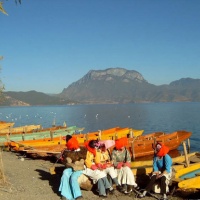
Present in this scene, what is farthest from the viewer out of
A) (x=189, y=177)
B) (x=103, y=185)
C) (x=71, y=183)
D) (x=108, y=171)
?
(x=189, y=177)

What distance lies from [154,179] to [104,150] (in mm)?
2220

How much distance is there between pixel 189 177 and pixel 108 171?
3964mm

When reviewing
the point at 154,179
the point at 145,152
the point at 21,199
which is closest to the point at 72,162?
the point at 21,199

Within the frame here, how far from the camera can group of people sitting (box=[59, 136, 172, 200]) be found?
10531mm

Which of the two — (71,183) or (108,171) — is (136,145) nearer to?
(108,171)

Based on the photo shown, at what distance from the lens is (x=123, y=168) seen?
36.8 feet

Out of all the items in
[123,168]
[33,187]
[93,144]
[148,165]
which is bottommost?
[33,187]

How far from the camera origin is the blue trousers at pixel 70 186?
1029 cm

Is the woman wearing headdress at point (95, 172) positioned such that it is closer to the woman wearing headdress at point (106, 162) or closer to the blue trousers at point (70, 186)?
the woman wearing headdress at point (106, 162)

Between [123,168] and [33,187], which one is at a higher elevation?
[123,168]

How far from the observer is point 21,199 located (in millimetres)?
9922

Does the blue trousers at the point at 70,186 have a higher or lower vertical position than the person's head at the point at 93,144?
lower

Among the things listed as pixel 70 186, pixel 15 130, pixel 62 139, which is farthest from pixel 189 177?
pixel 15 130

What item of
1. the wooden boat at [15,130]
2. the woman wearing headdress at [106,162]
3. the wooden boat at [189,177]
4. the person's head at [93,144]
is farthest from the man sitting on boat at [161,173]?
the wooden boat at [15,130]
